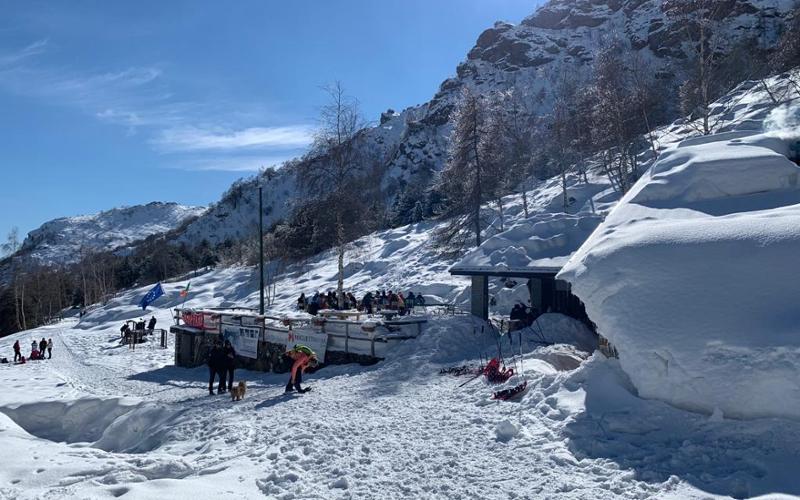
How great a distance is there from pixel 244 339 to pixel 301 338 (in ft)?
9.17

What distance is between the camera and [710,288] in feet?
23.5

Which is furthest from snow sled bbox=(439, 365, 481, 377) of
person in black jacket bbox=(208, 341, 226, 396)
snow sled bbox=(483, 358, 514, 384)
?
person in black jacket bbox=(208, 341, 226, 396)

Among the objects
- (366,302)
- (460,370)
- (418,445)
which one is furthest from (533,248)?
(418,445)

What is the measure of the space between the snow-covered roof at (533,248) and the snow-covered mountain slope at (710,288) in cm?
620

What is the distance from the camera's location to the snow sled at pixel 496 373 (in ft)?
33.8

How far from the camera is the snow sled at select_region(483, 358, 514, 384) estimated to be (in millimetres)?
10305

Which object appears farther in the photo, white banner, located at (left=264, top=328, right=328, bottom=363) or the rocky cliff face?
the rocky cliff face

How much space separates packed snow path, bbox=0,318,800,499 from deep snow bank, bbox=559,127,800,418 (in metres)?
0.37

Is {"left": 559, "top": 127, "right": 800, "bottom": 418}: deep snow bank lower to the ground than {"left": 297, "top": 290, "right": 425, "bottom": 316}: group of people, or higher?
higher

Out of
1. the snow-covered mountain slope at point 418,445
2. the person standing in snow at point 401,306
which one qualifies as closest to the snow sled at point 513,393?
the snow-covered mountain slope at point 418,445

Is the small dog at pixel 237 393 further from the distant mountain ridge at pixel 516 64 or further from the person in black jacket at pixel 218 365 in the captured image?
the distant mountain ridge at pixel 516 64

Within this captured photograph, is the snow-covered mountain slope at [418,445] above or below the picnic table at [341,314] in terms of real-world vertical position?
below

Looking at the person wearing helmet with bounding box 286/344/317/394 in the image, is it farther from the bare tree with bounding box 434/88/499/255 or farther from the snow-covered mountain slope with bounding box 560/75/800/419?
the bare tree with bounding box 434/88/499/255

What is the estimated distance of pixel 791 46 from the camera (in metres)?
26.1
